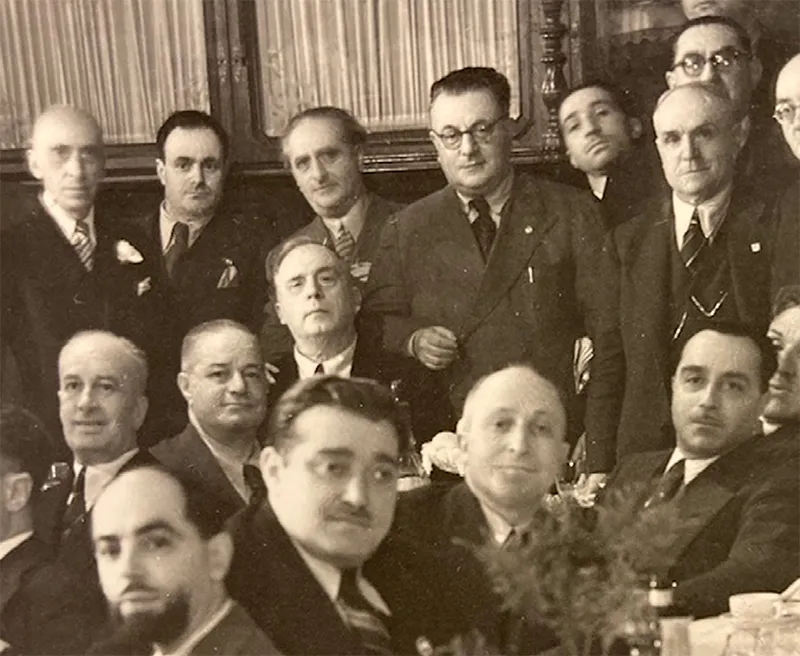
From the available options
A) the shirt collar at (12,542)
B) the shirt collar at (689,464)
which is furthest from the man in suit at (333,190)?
the shirt collar at (689,464)

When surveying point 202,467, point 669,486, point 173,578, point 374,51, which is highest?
point 374,51

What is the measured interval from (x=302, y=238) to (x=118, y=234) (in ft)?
1.29

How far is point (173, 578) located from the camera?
2.81 meters

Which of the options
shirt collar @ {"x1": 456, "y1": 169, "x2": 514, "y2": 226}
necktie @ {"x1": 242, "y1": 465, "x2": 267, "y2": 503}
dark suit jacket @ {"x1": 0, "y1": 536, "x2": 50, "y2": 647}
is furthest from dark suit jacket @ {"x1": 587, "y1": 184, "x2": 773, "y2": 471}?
dark suit jacket @ {"x1": 0, "y1": 536, "x2": 50, "y2": 647}

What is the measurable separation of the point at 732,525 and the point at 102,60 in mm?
1644

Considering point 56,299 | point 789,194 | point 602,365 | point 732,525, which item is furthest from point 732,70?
point 56,299

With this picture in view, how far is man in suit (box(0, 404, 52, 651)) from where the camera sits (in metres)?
2.86

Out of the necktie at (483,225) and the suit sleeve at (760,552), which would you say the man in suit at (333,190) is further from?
the suit sleeve at (760,552)

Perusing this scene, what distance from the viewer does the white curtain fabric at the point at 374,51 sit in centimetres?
282

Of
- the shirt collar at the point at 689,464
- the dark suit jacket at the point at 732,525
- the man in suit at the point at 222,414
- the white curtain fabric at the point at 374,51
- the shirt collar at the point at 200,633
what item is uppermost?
the white curtain fabric at the point at 374,51

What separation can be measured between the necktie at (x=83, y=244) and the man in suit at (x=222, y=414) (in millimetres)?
268

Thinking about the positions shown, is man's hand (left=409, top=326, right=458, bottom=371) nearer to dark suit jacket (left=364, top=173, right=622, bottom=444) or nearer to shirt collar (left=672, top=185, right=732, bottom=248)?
dark suit jacket (left=364, top=173, right=622, bottom=444)

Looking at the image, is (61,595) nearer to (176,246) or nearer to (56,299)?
(56,299)

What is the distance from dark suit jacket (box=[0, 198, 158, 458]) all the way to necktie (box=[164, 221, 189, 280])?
0.03 meters
